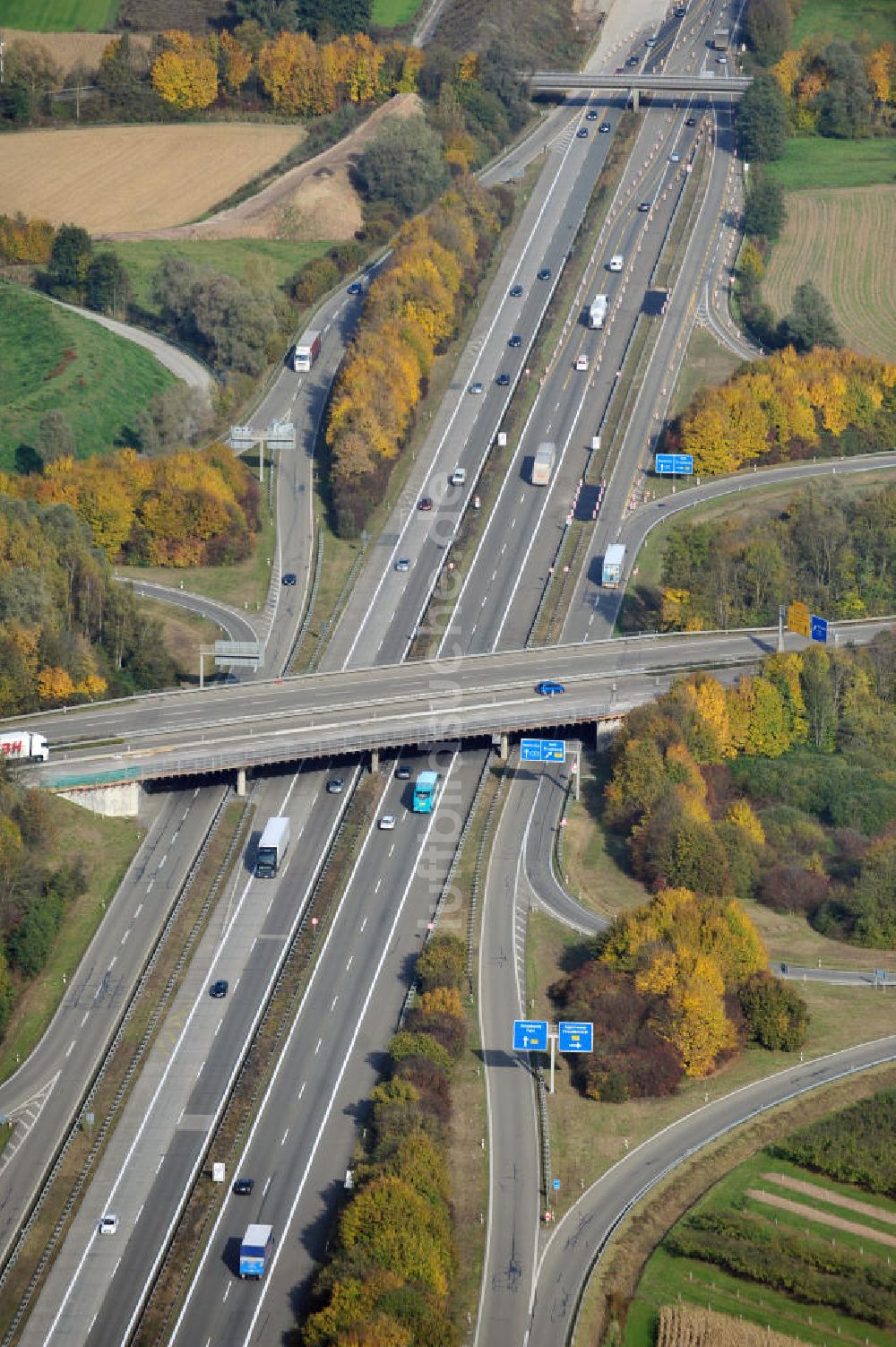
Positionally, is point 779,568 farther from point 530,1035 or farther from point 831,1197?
point 831,1197

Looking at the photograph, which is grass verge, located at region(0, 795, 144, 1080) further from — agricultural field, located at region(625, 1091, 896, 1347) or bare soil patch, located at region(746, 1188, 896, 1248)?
bare soil patch, located at region(746, 1188, 896, 1248)

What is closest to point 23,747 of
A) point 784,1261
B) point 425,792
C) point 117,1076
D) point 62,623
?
point 62,623

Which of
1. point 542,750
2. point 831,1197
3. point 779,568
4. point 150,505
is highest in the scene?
point 779,568

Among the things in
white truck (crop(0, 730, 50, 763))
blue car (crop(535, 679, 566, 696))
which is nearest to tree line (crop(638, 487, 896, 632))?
blue car (crop(535, 679, 566, 696))

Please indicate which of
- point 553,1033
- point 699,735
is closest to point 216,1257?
point 553,1033

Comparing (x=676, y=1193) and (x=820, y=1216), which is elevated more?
(x=820, y=1216)

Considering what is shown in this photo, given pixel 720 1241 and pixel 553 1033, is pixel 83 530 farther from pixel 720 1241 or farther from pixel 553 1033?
pixel 720 1241
